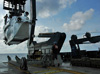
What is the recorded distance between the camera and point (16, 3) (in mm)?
26984

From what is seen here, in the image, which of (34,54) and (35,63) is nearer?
(35,63)

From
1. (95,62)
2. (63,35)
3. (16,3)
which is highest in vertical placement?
(16,3)

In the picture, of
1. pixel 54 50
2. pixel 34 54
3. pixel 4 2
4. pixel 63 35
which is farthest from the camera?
pixel 4 2

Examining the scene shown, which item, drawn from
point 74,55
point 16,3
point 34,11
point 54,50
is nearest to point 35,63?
point 54,50

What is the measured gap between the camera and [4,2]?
86.4 ft

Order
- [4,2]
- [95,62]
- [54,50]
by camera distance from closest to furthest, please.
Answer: [95,62], [54,50], [4,2]

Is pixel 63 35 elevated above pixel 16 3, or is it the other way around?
pixel 16 3

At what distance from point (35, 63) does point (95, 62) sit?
386 inches

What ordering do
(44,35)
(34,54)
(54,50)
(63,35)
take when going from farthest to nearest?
1. (34,54)
2. (44,35)
3. (63,35)
4. (54,50)

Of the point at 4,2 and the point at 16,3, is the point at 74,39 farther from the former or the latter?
the point at 4,2

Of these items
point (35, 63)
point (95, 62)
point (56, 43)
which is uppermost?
point (56, 43)

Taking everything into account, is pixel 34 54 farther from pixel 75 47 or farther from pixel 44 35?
pixel 75 47

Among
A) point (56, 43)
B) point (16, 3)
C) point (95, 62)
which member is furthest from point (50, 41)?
point (16, 3)

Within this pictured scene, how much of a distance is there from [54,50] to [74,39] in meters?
6.58
